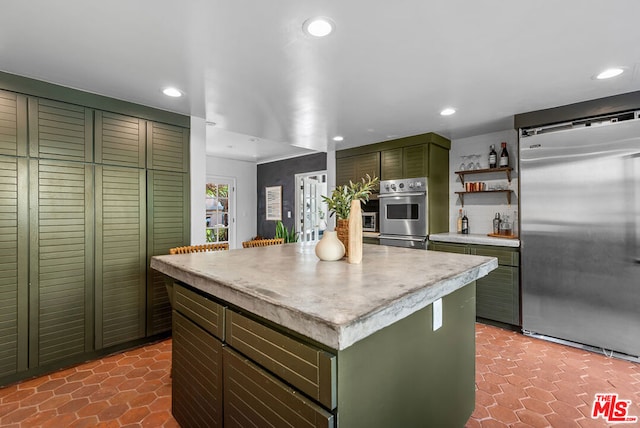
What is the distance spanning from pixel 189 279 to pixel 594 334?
3375 mm

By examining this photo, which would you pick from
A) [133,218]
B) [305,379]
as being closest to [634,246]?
[305,379]

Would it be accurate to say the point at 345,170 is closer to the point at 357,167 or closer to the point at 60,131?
the point at 357,167

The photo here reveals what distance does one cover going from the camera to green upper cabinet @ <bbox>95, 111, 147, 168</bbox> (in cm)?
259

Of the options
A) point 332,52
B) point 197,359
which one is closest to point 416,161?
point 332,52

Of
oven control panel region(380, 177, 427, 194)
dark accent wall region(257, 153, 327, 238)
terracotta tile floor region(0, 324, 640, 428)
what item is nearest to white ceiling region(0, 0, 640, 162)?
oven control panel region(380, 177, 427, 194)

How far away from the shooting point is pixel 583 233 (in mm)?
2740

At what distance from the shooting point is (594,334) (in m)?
2.71

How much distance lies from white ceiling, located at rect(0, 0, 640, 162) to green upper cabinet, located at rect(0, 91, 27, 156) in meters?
0.20

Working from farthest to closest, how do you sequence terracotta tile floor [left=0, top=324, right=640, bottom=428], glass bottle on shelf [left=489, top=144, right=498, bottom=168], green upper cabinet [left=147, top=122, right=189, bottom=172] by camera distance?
glass bottle on shelf [left=489, top=144, right=498, bottom=168] → green upper cabinet [left=147, top=122, right=189, bottom=172] → terracotta tile floor [left=0, top=324, right=640, bottom=428]

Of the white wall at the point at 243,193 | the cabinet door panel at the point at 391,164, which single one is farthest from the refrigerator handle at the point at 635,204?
the white wall at the point at 243,193

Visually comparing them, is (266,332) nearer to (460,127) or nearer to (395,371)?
(395,371)

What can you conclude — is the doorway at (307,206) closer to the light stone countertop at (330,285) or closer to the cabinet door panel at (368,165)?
the cabinet door panel at (368,165)

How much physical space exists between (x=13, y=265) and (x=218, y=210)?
4.40 meters

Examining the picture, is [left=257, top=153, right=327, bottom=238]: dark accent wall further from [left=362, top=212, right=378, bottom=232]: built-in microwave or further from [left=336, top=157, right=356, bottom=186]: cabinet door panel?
[left=362, top=212, right=378, bottom=232]: built-in microwave
